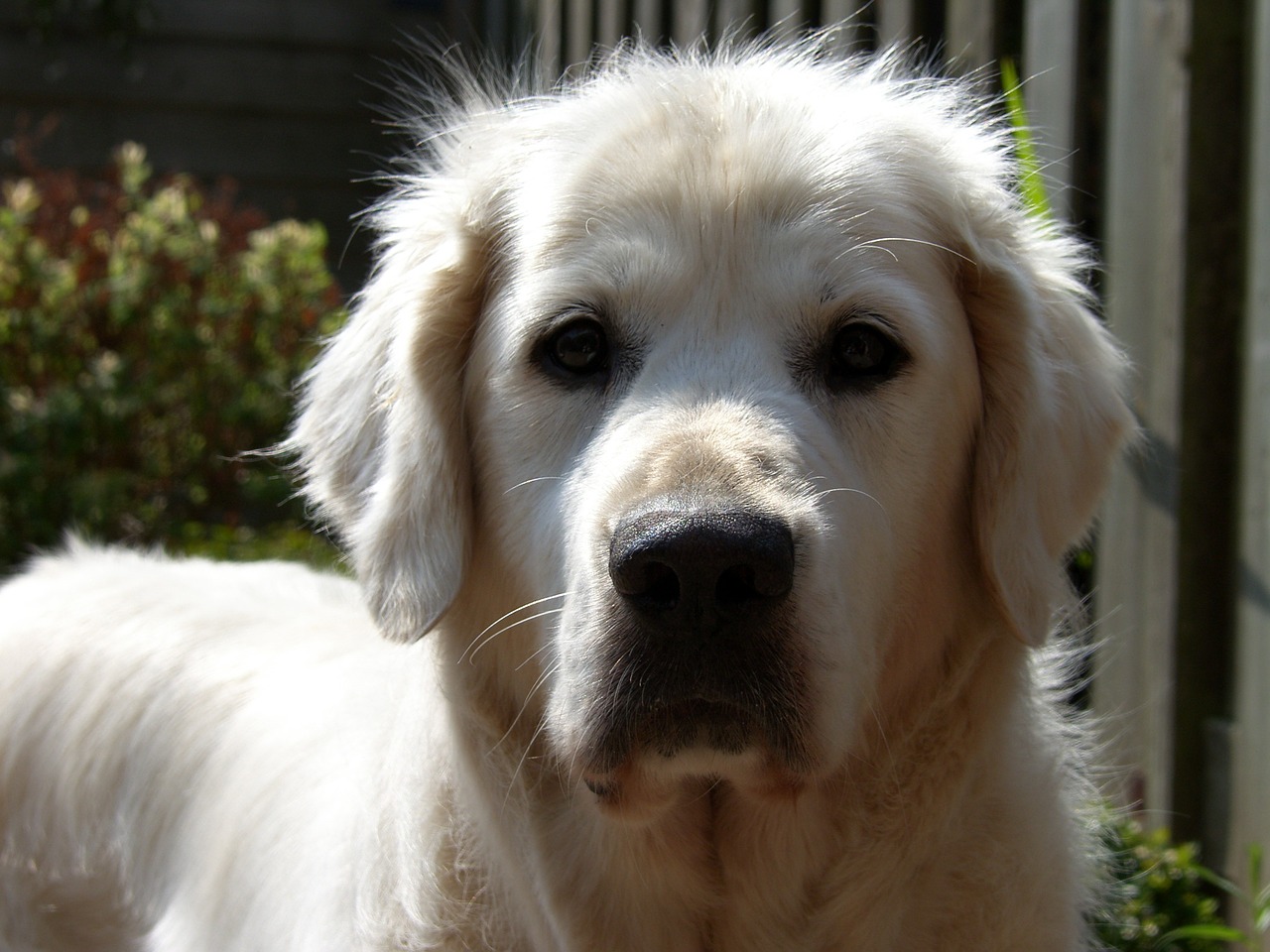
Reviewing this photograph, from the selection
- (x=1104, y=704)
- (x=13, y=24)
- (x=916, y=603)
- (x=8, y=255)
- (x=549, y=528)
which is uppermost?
(x=13, y=24)

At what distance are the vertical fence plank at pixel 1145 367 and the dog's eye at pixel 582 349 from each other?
1830mm

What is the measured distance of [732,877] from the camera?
2.30 metres

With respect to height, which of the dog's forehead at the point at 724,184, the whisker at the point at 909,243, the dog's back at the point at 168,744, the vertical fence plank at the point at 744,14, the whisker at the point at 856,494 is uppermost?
the vertical fence plank at the point at 744,14

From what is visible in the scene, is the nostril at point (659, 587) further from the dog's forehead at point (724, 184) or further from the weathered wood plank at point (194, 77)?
the weathered wood plank at point (194, 77)

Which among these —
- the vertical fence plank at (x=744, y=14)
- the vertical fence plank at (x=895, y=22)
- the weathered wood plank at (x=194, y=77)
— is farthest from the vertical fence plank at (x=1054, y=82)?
the weathered wood plank at (x=194, y=77)

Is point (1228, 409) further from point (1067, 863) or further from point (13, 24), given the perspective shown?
point (13, 24)

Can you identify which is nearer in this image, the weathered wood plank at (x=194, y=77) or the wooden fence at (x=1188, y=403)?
the wooden fence at (x=1188, y=403)

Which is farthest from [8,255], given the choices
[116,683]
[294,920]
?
[294,920]

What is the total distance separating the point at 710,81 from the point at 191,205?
507 cm

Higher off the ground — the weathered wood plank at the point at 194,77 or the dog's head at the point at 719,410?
the weathered wood plank at the point at 194,77

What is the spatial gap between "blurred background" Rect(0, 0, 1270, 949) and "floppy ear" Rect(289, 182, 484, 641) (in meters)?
0.39

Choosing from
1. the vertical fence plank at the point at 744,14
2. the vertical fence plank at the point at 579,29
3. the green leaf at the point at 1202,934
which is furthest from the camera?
the vertical fence plank at the point at 579,29

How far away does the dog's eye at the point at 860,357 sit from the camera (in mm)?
2211

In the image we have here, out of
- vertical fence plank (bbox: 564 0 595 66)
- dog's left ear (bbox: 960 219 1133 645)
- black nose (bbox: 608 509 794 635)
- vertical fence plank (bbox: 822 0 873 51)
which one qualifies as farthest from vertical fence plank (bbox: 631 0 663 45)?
black nose (bbox: 608 509 794 635)
